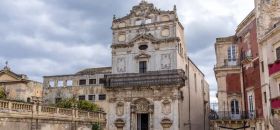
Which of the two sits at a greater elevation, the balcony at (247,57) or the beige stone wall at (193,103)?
the balcony at (247,57)

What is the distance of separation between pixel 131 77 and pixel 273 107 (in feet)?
53.4

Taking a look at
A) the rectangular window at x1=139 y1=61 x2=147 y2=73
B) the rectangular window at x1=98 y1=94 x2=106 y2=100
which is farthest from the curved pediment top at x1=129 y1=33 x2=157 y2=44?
the rectangular window at x1=98 y1=94 x2=106 y2=100

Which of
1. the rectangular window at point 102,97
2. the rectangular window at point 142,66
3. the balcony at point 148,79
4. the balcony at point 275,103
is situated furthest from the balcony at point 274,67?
the rectangular window at point 102,97

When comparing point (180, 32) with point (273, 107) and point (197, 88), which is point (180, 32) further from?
point (273, 107)

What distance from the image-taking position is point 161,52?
3612cm

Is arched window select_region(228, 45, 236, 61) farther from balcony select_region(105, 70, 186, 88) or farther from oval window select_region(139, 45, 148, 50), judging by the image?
oval window select_region(139, 45, 148, 50)

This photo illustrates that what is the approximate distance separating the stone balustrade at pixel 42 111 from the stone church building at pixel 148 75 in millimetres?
3836

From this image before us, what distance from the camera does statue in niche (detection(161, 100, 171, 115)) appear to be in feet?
113

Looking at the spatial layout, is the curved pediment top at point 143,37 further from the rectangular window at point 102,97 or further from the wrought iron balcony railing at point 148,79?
the rectangular window at point 102,97

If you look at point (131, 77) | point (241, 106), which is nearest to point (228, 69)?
point (241, 106)

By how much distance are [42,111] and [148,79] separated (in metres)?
13.2

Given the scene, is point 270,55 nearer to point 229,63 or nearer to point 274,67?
point 274,67

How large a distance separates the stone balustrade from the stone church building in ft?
12.6

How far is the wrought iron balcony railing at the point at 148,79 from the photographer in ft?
113
